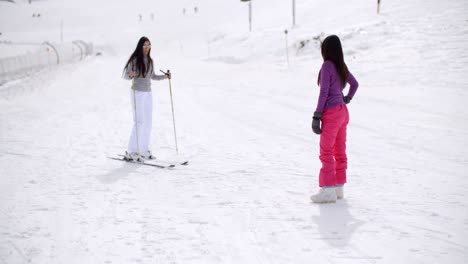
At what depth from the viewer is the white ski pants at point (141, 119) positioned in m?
7.55

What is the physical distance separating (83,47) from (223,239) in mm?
38755

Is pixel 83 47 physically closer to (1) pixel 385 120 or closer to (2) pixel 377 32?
(2) pixel 377 32

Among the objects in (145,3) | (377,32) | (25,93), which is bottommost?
(25,93)

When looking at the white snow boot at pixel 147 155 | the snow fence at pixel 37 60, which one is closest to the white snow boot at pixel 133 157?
the white snow boot at pixel 147 155

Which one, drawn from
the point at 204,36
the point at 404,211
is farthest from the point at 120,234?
the point at 204,36

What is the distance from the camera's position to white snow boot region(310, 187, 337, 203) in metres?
5.40

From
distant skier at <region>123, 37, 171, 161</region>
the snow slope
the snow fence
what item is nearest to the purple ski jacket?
the snow slope

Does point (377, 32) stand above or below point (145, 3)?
below

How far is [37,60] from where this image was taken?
2595 cm

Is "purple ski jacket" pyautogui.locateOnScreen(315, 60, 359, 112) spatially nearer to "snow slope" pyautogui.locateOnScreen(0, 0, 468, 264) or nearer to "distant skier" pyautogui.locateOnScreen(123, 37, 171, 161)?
"snow slope" pyautogui.locateOnScreen(0, 0, 468, 264)

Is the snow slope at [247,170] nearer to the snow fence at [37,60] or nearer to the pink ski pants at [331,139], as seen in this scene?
the pink ski pants at [331,139]

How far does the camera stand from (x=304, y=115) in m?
11.5

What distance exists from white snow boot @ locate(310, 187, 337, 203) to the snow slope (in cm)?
12

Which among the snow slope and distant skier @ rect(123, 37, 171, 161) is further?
distant skier @ rect(123, 37, 171, 161)
